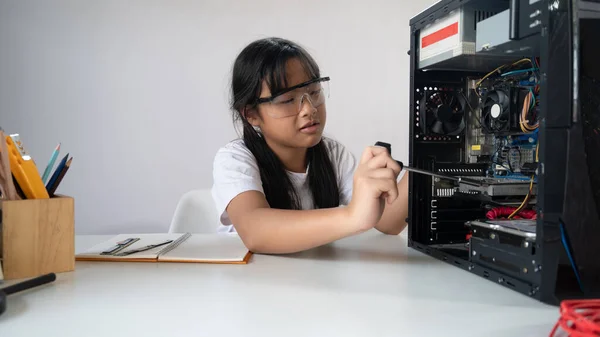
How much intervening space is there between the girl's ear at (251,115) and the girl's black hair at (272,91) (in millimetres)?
11

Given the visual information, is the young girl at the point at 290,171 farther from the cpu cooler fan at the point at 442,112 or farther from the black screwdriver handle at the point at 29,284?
the black screwdriver handle at the point at 29,284

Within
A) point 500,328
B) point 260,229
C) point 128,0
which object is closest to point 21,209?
point 260,229

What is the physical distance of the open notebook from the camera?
2.75 ft

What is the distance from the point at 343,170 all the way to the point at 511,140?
68 cm

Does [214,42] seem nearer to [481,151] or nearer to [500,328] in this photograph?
[481,151]

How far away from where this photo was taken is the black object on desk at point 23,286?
1.80ft

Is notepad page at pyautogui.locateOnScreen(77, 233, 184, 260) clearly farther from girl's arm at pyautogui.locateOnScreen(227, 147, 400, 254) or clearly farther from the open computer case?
the open computer case

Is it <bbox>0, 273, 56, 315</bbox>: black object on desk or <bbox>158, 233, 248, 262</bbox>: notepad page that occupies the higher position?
<bbox>0, 273, 56, 315</bbox>: black object on desk

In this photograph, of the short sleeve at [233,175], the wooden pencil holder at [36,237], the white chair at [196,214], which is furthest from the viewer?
the white chair at [196,214]

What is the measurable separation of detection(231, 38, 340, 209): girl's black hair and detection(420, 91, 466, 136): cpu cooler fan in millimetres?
373

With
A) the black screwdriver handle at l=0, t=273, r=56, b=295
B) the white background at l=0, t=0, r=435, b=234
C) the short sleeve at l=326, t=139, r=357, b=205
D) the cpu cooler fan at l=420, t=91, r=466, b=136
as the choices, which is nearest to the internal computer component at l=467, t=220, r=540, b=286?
the cpu cooler fan at l=420, t=91, r=466, b=136

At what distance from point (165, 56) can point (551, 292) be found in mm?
2119

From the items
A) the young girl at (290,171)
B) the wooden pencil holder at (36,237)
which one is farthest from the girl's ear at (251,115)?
the wooden pencil holder at (36,237)

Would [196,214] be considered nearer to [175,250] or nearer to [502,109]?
[175,250]
